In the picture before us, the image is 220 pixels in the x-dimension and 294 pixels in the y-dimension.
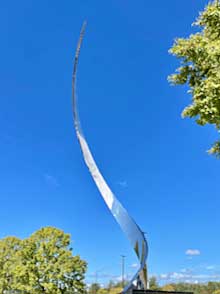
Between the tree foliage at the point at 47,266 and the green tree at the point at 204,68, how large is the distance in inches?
809

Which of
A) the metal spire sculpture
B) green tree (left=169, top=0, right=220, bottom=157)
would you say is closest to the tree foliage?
the metal spire sculpture

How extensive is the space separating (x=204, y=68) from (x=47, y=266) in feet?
71.1

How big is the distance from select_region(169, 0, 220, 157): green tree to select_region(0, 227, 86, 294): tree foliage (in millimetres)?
20554

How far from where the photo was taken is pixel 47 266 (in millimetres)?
24078

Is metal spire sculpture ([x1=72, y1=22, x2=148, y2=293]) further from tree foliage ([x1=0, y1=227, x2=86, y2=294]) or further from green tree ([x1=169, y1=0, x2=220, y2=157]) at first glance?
tree foliage ([x1=0, y1=227, x2=86, y2=294])

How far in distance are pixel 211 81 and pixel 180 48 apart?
883 millimetres

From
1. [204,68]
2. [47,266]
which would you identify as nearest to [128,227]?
[204,68]

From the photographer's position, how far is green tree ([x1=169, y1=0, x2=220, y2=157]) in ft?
15.5

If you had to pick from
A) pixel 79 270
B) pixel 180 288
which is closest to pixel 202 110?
pixel 79 270

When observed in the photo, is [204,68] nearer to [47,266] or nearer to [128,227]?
[128,227]

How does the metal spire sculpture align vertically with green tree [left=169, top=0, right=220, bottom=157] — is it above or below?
below

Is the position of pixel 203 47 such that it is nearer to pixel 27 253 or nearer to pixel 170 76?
pixel 170 76

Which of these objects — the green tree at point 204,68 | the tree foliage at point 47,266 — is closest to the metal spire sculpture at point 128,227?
the green tree at point 204,68

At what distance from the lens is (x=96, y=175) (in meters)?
6.62
